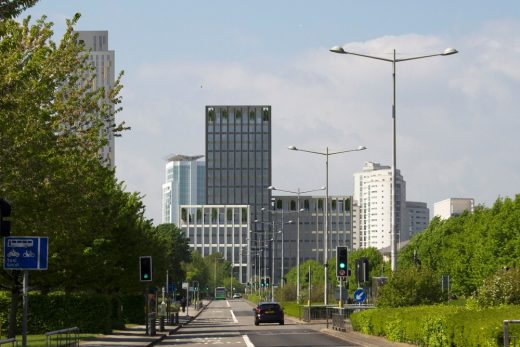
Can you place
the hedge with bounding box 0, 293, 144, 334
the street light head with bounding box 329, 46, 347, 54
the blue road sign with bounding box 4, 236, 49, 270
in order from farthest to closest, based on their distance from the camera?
the hedge with bounding box 0, 293, 144, 334 < the street light head with bounding box 329, 46, 347, 54 < the blue road sign with bounding box 4, 236, 49, 270

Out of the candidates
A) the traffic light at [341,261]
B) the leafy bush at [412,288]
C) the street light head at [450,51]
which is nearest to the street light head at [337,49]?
the street light head at [450,51]

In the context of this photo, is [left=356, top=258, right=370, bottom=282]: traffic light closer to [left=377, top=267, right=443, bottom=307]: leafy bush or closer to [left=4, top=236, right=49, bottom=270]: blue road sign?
[left=377, top=267, right=443, bottom=307]: leafy bush

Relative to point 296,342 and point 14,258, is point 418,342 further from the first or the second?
point 14,258

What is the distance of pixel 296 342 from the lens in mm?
43125

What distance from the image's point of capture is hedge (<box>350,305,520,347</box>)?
2539 centimetres

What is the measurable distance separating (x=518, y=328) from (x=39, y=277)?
2923 centimetres

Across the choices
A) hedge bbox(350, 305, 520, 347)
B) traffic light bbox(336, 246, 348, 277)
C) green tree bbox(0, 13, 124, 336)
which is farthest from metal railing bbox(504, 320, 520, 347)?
traffic light bbox(336, 246, 348, 277)

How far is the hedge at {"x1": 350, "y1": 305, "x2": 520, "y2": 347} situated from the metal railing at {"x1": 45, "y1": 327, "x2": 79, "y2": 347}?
10.1m

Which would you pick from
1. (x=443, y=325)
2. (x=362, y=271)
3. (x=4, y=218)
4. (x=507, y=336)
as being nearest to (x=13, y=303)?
(x=362, y=271)

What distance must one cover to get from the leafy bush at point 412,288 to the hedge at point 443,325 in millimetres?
1040

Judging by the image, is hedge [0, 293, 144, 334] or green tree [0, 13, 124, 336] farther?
hedge [0, 293, 144, 334]

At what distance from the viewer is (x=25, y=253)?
23.8 meters

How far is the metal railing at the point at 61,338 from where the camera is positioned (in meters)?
29.1

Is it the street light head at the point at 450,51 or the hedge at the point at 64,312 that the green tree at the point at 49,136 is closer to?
the hedge at the point at 64,312
